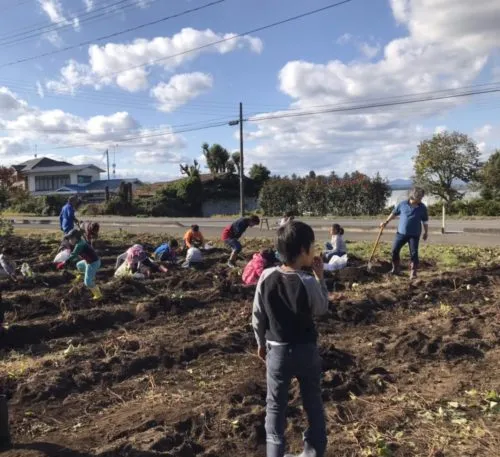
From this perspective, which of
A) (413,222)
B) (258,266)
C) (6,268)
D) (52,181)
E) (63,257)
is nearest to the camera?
(258,266)

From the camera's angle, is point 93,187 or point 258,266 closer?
point 258,266

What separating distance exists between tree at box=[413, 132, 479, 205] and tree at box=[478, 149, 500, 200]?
52.7 inches

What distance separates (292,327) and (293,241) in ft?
1.68

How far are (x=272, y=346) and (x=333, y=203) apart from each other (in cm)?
3505

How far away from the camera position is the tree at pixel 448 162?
1519 inches

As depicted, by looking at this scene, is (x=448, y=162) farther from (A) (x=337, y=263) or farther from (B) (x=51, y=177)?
(B) (x=51, y=177)

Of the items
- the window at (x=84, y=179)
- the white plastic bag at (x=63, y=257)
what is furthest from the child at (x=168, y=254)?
the window at (x=84, y=179)

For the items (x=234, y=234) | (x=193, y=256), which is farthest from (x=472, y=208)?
(x=193, y=256)

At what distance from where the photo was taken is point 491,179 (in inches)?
1442

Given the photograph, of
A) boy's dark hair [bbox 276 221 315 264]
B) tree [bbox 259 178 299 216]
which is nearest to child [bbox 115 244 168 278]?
boy's dark hair [bbox 276 221 315 264]

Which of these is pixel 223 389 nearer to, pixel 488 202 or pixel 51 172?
pixel 488 202

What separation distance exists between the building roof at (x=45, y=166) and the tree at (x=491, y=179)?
175ft

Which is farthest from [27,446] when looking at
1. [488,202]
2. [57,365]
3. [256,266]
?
[488,202]

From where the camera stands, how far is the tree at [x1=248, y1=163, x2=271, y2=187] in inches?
1955
